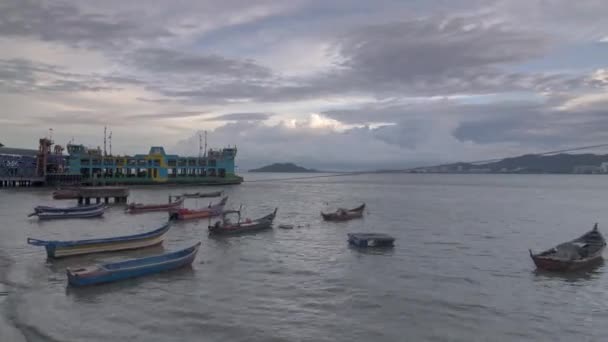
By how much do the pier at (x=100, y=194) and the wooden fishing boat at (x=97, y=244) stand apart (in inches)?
1347

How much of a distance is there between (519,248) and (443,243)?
4.80 m

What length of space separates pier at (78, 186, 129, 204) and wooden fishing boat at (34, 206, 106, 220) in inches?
551

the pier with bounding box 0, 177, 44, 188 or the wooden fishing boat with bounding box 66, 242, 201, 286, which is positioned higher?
the pier with bounding box 0, 177, 44, 188

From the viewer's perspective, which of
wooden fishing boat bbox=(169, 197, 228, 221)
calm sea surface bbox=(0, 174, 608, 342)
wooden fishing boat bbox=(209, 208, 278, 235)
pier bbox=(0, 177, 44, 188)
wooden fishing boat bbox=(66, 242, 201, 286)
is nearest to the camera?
calm sea surface bbox=(0, 174, 608, 342)

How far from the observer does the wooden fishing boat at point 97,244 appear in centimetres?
2427

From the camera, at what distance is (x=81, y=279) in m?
19.0

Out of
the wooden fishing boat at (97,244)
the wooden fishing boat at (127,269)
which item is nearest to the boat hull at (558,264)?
the wooden fishing boat at (127,269)

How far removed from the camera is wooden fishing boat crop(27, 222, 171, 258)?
955 inches

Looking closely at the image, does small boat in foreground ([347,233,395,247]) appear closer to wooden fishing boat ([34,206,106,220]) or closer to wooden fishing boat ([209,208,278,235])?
wooden fishing boat ([209,208,278,235])

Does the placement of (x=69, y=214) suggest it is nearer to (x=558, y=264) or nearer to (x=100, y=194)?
Result: (x=100, y=194)

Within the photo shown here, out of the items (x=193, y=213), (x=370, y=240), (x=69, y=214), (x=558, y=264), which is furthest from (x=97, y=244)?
(x=558, y=264)

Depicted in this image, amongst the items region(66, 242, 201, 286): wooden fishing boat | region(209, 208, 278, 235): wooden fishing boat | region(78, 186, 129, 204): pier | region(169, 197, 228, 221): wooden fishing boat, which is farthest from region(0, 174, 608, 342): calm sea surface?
region(78, 186, 129, 204): pier

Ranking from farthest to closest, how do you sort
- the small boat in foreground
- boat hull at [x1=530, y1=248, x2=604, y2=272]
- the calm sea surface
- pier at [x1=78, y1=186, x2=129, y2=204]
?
pier at [x1=78, y1=186, x2=129, y2=204]
the small boat in foreground
boat hull at [x1=530, y1=248, x2=604, y2=272]
the calm sea surface

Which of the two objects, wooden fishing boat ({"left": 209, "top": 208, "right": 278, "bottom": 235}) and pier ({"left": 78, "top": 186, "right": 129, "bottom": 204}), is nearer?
wooden fishing boat ({"left": 209, "top": 208, "right": 278, "bottom": 235})
